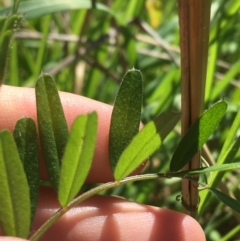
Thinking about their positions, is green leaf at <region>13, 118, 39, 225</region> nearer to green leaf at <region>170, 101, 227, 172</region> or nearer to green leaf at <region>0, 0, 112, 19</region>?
green leaf at <region>170, 101, 227, 172</region>

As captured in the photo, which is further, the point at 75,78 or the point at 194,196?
the point at 75,78

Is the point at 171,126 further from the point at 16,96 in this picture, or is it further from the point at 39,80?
the point at 16,96

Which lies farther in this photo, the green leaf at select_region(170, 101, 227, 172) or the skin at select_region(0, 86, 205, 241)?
the skin at select_region(0, 86, 205, 241)

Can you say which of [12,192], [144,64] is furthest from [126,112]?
[144,64]

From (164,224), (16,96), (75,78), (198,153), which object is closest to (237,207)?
(198,153)

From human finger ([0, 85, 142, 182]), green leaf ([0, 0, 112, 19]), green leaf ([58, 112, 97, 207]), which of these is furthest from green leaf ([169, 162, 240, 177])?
green leaf ([0, 0, 112, 19])

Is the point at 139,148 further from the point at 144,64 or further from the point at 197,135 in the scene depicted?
the point at 144,64
